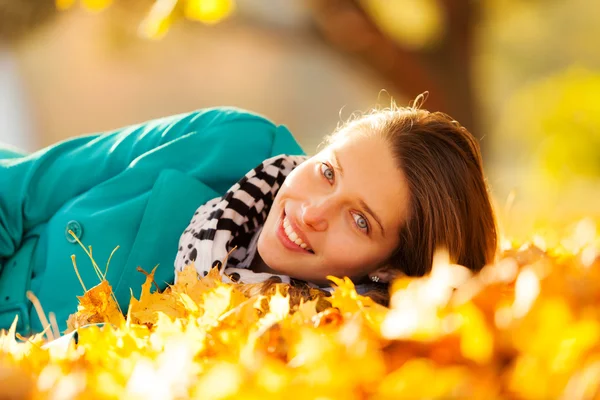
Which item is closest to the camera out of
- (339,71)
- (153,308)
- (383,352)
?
(383,352)

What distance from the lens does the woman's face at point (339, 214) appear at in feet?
4.23

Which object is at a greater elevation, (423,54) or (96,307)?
(423,54)

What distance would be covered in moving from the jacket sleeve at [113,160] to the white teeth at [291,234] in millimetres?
407

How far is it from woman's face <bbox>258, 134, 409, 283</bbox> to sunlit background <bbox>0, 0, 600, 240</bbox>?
0.67 metres

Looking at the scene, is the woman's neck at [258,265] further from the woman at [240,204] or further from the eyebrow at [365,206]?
the eyebrow at [365,206]

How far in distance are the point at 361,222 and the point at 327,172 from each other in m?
0.13

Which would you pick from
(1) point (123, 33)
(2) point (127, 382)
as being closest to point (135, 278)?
(2) point (127, 382)

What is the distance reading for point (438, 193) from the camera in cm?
136

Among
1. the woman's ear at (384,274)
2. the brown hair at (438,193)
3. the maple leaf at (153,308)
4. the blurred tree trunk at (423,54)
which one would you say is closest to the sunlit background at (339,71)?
the blurred tree trunk at (423,54)

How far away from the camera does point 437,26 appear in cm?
482

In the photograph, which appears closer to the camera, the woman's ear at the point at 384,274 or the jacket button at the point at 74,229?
the woman's ear at the point at 384,274

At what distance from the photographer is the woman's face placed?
4.23 feet

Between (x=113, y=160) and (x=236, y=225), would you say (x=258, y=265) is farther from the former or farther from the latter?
(x=113, y=160)

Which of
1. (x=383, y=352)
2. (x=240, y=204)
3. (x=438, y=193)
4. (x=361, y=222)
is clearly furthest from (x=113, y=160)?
(x=383, y=352)
